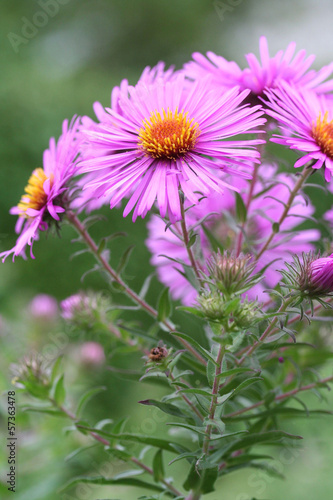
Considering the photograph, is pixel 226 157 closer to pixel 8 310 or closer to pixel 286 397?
pixel 286 397

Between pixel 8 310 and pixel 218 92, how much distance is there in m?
0.90

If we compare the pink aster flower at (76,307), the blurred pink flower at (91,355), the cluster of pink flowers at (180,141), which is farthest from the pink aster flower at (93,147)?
the blurred pink flower at (91,355)

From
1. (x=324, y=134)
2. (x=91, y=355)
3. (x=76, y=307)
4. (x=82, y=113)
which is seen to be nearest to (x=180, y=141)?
(x=324, y=134)

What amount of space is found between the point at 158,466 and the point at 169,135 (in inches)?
11.1

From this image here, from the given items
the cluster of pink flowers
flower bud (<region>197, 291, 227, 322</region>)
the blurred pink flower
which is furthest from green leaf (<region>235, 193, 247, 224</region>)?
the blurred pink flower

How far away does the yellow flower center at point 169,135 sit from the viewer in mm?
404

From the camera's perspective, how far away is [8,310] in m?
1.18

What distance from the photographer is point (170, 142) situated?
40 cm

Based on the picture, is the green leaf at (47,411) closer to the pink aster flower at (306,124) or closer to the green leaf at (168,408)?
the green leaf at (168,408)

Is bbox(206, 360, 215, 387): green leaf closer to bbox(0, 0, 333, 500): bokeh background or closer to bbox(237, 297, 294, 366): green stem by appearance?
bbox(237, 297, 294, 366): green stem

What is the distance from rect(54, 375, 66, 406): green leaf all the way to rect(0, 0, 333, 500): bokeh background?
0.79ft

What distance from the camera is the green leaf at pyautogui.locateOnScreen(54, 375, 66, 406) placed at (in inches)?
19.2

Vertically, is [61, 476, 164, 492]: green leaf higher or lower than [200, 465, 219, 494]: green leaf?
higher

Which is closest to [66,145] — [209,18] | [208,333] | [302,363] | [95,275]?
[208,333]
